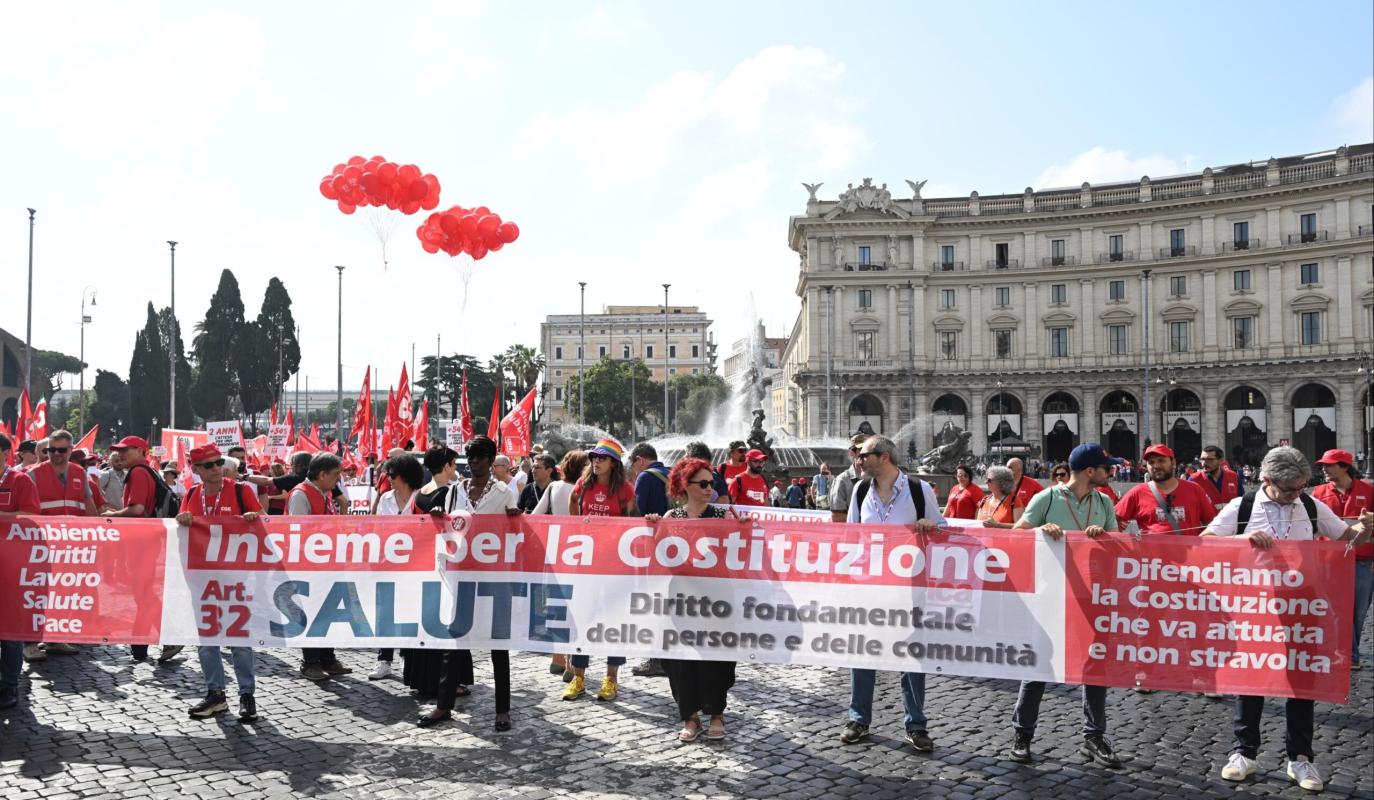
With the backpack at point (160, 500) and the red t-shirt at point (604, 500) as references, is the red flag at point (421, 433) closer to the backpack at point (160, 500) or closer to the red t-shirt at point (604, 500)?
the backpack at point (160, 500)

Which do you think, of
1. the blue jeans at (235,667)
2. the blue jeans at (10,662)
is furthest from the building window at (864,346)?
the blue jeans at (10,662)

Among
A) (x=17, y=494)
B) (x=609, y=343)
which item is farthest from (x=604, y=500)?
(x=609, y=343)

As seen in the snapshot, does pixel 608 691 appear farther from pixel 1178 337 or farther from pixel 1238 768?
pixel 1178 337

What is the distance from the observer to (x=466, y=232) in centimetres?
2045

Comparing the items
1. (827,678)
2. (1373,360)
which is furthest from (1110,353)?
(827,678)

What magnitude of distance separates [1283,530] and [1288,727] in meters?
1.13

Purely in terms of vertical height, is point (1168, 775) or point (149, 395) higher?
point (149, 395)

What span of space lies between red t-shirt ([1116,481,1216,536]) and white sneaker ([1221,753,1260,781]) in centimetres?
193

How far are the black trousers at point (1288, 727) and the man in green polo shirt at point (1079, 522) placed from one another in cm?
70

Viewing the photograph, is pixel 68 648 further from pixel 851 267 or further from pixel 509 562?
pixel 851 267

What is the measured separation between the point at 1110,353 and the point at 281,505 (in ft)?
235

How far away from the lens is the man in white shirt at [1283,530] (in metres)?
5.59

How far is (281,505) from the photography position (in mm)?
9219

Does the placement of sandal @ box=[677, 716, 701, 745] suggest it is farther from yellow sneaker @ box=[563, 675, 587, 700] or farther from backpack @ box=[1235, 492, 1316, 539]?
backpack @ box=[1235, 492, 1316, 539]
